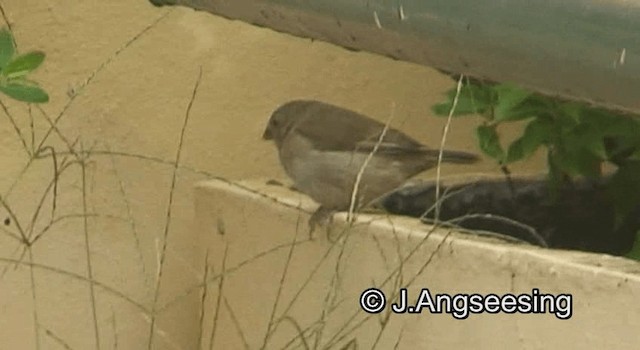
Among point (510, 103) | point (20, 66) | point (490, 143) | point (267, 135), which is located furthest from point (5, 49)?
point (267, 135)

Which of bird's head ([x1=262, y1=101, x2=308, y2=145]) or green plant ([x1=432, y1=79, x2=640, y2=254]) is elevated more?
green plant ([x1=432, y1=79, x2=640, y2=254])

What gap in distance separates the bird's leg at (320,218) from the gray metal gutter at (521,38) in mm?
1138

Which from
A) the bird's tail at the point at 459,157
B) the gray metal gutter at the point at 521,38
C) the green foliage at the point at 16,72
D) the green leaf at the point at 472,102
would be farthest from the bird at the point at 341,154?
the gray metal gutter at the point at 521,38

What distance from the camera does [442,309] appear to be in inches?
71.2

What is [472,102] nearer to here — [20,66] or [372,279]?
[372,279]

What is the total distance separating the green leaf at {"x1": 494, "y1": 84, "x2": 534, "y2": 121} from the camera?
6.43ft

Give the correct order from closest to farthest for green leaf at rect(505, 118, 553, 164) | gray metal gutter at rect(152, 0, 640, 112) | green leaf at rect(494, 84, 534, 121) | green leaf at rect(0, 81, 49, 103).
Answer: gray metal gutter at rect(152, 0, 640, 112) < green leaf at rect(0, 81, 49, 103) < green leaf at rect(494, 84, 534, 121) < green leaf at rect(505, 118, 553, 164)

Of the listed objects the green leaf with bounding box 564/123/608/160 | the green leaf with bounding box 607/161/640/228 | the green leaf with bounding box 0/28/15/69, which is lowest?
the green leaf with bounding box 607/161/640/228

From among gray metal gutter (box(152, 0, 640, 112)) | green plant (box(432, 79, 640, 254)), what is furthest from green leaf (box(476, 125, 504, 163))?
gray metal gutter (box(152, 0, 640, 112))

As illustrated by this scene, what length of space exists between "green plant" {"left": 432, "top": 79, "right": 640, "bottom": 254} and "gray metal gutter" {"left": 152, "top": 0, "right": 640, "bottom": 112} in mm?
1070

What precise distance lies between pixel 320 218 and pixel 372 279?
0.59 feet

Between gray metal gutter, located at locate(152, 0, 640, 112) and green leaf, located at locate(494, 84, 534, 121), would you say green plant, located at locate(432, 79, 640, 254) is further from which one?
gray metal gutter, located at locate(152, 0, 640, 112)

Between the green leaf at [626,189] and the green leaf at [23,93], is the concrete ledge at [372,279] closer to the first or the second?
the green leaf at [626,189]

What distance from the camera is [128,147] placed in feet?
8.16
